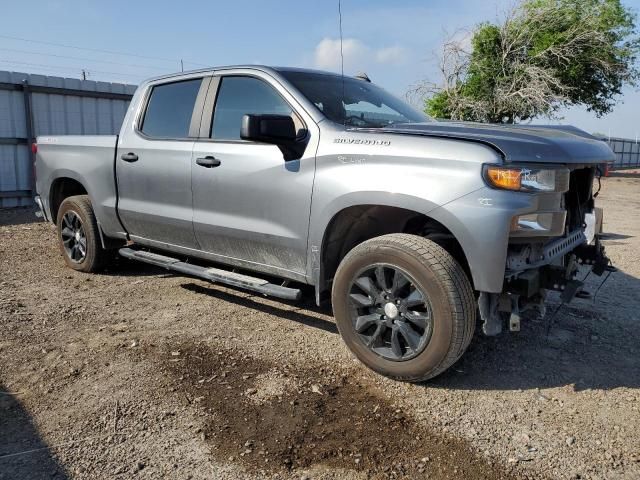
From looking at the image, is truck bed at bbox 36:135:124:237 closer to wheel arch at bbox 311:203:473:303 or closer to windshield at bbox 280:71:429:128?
windshield at bbox 280:71:429:128

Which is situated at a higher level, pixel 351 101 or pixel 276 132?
pixel 351 101

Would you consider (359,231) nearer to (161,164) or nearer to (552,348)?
(552,348)

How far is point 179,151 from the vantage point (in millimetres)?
4555

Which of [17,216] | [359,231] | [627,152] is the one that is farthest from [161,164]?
[627,152]

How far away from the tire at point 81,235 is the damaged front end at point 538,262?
13.1ft

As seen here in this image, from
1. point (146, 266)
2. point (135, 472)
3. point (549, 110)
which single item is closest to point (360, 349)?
point (135, 472)

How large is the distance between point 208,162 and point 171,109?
92 centimetres

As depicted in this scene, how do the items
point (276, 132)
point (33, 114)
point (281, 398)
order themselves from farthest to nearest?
point (33, 114) → point (276, 132) → point (281, 398)

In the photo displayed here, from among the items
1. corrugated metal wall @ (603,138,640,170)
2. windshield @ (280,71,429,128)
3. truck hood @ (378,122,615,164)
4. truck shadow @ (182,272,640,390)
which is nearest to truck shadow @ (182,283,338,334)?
truck shadow @ (182,272,640,390)

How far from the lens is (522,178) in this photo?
3.01 m

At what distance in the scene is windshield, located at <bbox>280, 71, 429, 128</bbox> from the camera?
13.2 feet

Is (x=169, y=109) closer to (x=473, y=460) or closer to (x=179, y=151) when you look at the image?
(x=179, y=151)

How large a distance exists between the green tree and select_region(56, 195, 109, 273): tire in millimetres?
19218

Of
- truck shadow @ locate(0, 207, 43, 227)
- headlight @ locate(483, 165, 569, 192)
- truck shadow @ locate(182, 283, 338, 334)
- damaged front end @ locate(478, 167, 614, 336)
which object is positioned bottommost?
truck shadow @ locate(182, 283, 338, 334)
